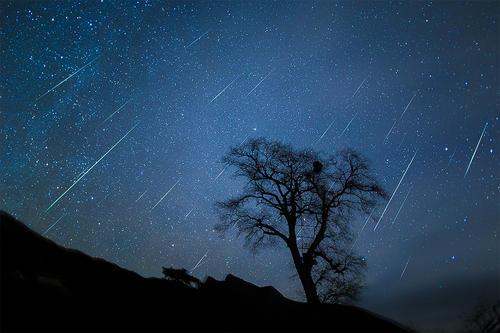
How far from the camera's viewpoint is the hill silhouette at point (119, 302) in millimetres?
7348

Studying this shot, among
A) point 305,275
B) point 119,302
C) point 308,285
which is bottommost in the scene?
point 119,302

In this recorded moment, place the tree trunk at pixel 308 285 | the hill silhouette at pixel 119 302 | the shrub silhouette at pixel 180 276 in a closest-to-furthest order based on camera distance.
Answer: the hill silhouette at pixel 119 302 → the shrub silhouette at pixel 180 276 → the tree trunk at pixel 308 285

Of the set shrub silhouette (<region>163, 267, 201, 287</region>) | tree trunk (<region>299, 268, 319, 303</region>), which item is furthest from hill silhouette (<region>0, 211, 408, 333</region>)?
tree trunk (<region>299, 268, 319, 303</region>)

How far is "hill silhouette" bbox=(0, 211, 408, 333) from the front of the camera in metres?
7.35

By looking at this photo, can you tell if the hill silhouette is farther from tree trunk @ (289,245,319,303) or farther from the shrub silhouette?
tree trunk @ (289,245,319,303)

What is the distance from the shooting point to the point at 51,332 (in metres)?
6.89

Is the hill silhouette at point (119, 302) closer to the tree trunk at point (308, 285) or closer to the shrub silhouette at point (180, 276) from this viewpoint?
A: the shrub silhouette at point (180, 276)

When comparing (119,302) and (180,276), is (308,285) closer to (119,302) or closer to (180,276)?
(180,276)

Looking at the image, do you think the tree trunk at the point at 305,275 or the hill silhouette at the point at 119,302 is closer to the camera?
the hill silhouette at the point at 119,302

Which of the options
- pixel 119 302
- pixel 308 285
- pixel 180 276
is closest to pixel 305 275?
pixel 308 285

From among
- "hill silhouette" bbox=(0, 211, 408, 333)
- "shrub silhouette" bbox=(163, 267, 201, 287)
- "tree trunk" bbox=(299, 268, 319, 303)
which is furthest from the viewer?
"tree trunk" bbox=(299, 268, 319, 303)

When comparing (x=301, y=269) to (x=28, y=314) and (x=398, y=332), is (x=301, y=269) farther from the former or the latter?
(x=28, y=314)

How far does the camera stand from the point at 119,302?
944 centimetres

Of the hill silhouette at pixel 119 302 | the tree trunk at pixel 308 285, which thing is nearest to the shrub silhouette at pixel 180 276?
the hill silhouette at pixel 119 302
